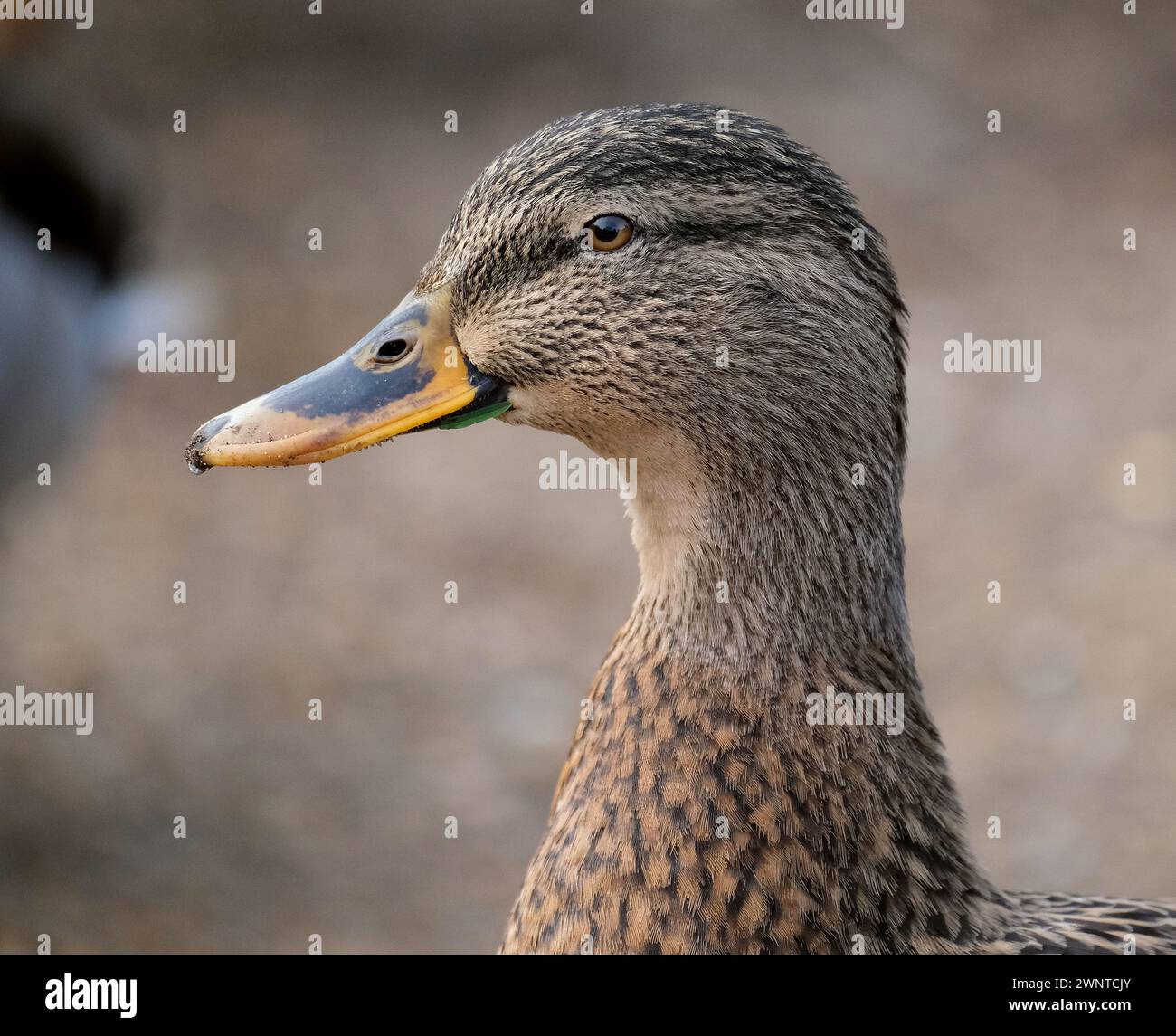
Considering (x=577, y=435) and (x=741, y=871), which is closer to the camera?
(x=741, y=871)

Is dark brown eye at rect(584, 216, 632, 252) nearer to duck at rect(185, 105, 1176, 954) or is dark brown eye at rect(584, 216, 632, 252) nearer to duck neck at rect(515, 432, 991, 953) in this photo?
duck at rect(185, 105, 1176, 954)

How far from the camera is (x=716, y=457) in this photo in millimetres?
1979

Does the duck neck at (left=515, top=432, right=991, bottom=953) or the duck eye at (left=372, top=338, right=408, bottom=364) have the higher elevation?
the duck eye at (left=372, top=338, right=408, bottom=364)

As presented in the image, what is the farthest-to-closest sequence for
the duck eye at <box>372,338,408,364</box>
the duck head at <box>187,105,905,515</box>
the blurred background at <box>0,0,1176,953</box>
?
the blurred background at <box>0,0,1176,953</box>
the duck eye at <box>372,338,408,364</box>
the duck head at <box>187,105,905,515</box>

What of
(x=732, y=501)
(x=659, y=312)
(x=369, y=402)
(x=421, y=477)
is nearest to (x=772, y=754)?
(x=732, y=501)

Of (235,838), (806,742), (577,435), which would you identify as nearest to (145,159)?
(235,838)

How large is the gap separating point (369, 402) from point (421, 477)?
3686 millimetres

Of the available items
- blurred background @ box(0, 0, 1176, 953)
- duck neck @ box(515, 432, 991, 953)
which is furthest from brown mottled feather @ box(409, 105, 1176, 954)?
blurred background @ box(0, 0, 1176, 953)

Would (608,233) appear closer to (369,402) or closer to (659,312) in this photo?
(659,312)

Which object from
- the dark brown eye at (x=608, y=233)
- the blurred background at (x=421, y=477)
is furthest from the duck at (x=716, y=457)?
the blurred background at (x=421, y=477)

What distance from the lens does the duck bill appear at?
1967 millimetres

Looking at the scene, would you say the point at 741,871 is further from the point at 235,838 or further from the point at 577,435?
the point at 235,838

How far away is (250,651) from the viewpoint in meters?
4.86
